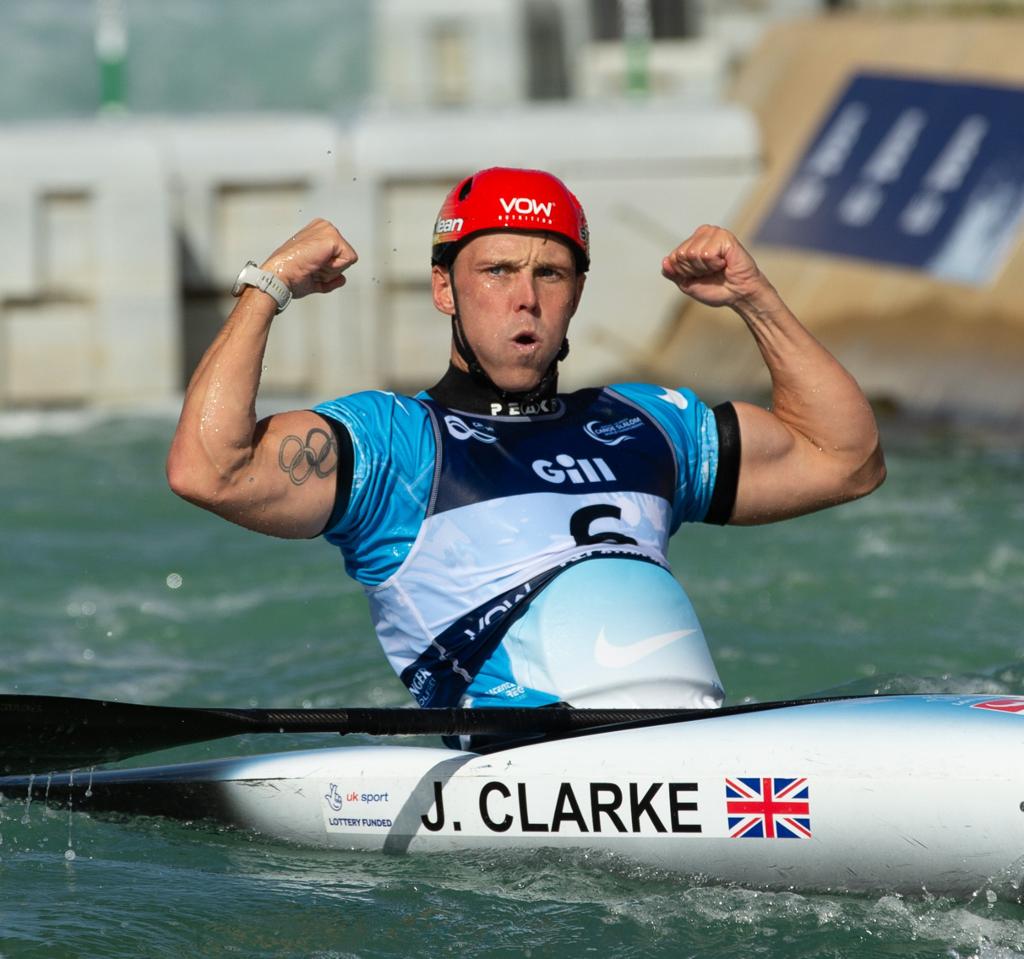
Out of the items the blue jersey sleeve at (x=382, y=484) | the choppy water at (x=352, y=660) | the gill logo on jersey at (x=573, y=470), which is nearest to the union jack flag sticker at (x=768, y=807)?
the choppy water at (x=352, y=660)

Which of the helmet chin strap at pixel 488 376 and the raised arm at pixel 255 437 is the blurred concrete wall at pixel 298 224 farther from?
the raised arm at pixel 255 437

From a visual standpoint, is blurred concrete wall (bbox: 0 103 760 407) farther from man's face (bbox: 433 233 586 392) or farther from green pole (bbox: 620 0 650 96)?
man's face (bbox: 433 233 586 392)

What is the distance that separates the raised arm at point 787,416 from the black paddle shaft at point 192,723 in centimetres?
64

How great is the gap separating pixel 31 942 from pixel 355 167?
7887 mm

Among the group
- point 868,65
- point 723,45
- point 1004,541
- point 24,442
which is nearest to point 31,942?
point 1004,541

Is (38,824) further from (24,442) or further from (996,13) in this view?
(996,13)

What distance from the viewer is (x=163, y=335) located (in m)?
10.5

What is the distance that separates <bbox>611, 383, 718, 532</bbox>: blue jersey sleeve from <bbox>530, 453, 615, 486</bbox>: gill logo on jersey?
214 millimetres

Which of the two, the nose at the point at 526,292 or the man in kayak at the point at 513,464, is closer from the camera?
the man in kayak at the point at 513,464

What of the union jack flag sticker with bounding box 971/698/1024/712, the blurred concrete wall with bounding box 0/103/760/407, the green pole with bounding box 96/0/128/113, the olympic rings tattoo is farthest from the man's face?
the green pole with bounding box 96/0/128/113

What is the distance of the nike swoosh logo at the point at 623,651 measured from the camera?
3486 mm

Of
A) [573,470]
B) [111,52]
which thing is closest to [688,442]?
[573,470]

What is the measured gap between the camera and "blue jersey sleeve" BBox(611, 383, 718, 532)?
12.5ft


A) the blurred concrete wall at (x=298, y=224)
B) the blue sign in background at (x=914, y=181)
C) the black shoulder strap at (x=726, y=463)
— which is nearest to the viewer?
the black shoulder strap at (x=726, y=463)
